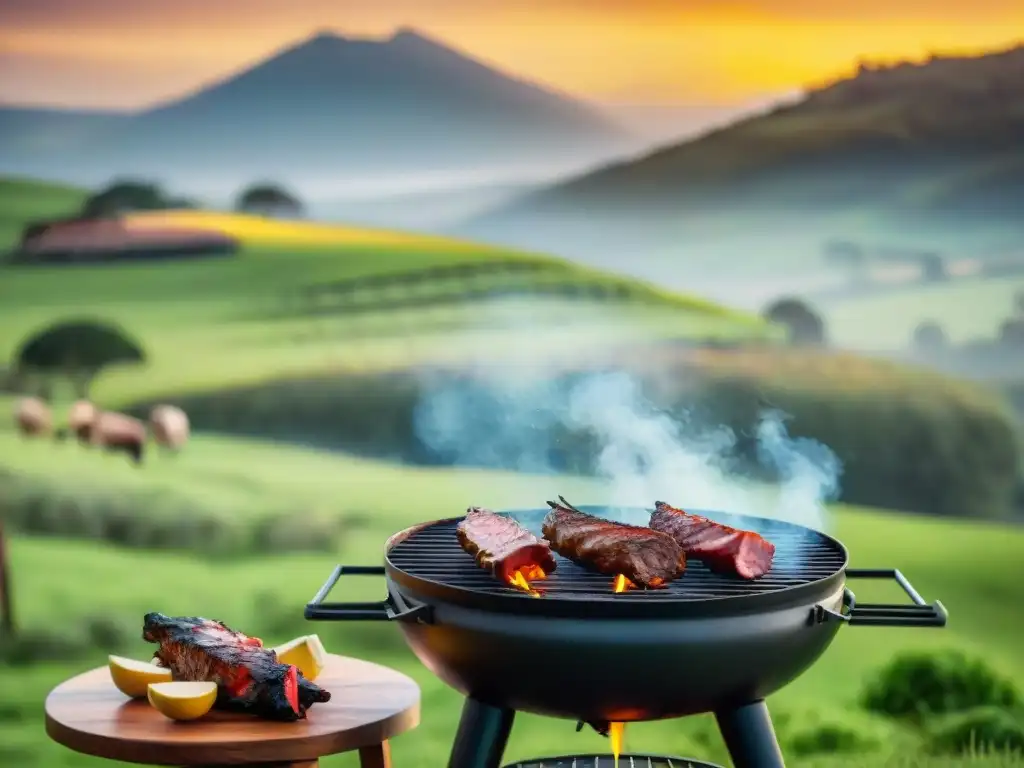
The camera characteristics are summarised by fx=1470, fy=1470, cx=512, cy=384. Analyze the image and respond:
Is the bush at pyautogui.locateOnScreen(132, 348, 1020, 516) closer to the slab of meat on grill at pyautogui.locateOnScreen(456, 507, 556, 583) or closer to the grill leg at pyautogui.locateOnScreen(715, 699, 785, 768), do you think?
the slab of meat on grill at pyautogui.locateOnScreen(456, 507, 556, 583)

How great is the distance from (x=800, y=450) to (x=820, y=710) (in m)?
1.53

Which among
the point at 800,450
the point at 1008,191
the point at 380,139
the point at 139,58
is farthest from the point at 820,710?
the point at 139,58

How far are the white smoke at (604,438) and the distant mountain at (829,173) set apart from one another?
64 cm

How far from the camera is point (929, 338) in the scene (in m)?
5.82

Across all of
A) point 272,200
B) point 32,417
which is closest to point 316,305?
point 272,200

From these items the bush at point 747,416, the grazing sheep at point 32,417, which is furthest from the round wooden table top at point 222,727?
the grazing sheep at point 32,417

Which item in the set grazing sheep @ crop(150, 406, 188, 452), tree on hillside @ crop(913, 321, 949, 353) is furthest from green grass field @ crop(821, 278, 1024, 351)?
grazing sheep @ crop(150, 406, 188, 452)

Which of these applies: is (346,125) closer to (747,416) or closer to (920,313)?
(747,416)

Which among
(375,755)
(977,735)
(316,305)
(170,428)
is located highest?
(316,305)

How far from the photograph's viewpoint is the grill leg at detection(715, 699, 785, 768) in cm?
261

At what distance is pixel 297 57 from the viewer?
6098 millimetres

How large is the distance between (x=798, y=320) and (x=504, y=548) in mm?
3468

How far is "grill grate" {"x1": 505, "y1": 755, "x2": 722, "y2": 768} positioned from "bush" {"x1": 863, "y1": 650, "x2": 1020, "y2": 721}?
1.63 meters

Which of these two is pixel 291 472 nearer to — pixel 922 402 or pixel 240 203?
pixel 240 203
